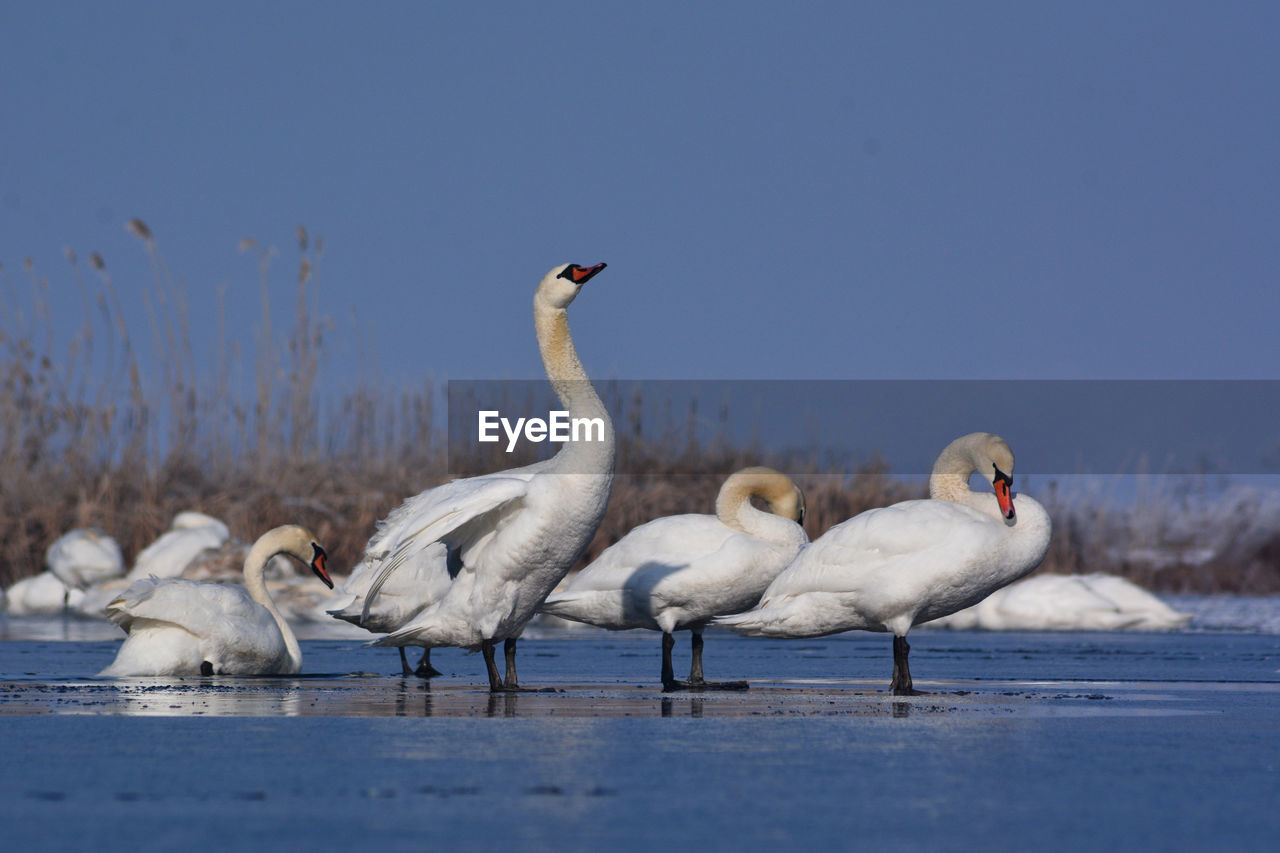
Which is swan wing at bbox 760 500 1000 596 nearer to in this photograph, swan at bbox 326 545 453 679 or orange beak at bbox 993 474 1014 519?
orange beak at bbox 993 474 1014 519

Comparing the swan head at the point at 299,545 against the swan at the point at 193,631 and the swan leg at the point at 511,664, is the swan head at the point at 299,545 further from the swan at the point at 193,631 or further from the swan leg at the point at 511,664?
the swan leg at the point at 511,664

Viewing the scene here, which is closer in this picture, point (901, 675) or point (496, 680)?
point (496, 680)

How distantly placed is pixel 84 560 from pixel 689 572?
1027 cm

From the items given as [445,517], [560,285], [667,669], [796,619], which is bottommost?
[667,669]

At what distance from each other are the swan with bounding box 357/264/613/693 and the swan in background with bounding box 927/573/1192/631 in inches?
318

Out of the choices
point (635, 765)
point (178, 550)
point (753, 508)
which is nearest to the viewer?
point (635, 765)

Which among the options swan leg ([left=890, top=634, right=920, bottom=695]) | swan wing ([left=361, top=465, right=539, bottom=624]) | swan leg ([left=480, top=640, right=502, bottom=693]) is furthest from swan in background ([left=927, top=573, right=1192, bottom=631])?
swan wing ([left=361, top=465, right=539, bottom=624])

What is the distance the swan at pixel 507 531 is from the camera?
7.68m

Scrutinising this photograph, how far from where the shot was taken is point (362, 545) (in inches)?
706

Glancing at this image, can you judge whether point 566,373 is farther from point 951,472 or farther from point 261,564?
point 261,564

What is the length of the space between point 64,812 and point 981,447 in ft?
20.2

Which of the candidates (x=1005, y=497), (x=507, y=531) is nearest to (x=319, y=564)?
(x=507, y=531)

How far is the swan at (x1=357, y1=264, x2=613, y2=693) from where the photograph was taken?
768cm

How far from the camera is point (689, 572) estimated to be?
364 inches
